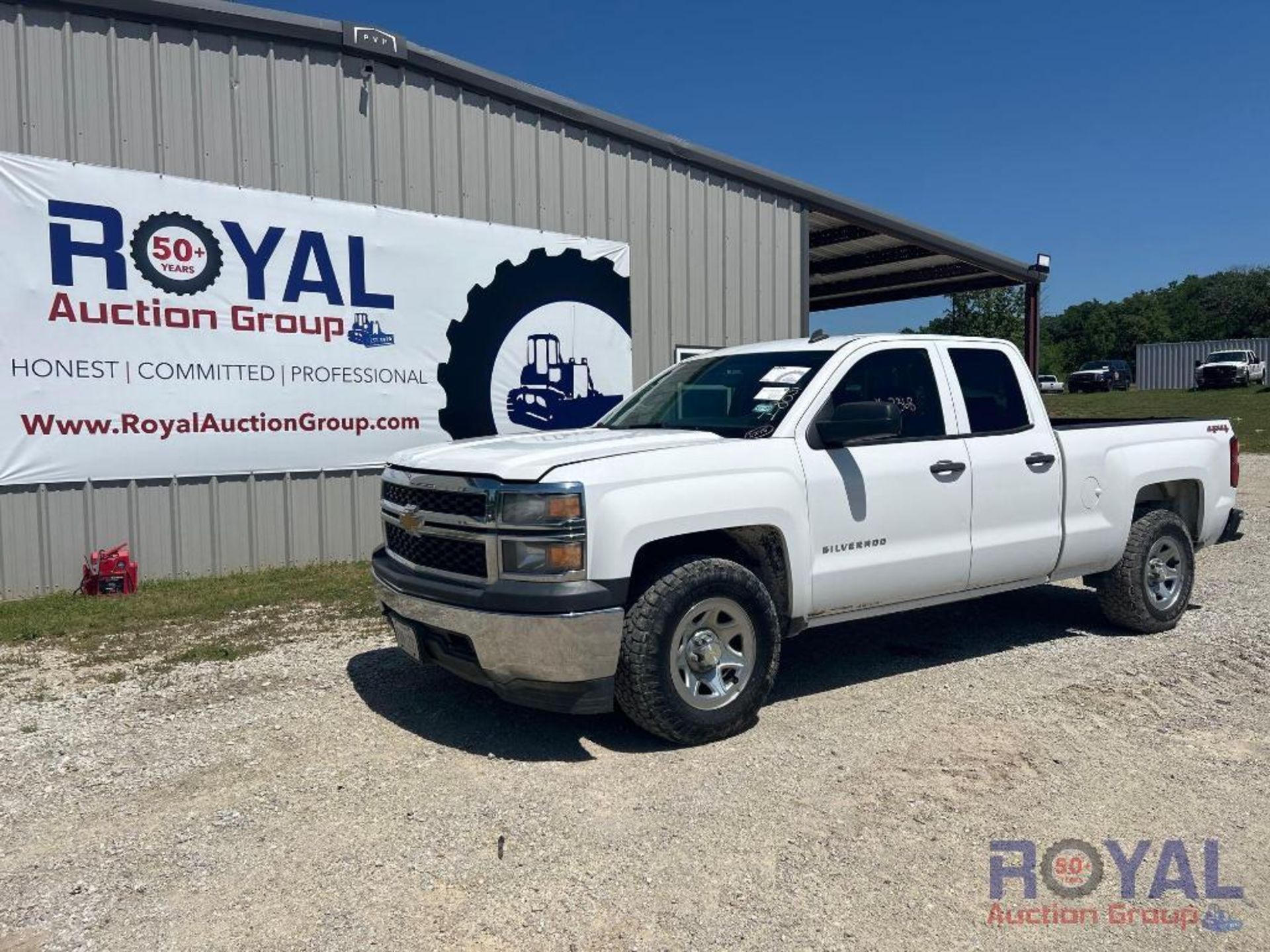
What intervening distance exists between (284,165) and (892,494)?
659 cm

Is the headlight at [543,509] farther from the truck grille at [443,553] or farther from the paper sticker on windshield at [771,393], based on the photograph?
the paper sticker on windshield at [771,393]

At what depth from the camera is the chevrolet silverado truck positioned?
4078 centimetres

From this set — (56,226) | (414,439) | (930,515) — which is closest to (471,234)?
(414,439)

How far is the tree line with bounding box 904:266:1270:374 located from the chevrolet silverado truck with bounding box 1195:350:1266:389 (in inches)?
1215

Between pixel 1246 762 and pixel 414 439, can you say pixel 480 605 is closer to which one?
pixel 1246 762

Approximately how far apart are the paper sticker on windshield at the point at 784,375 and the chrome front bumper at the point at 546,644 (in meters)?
1.77

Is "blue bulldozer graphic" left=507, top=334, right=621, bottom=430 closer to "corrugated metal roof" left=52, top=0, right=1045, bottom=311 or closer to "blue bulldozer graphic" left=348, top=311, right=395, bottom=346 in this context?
"blue bulldozer graphic" left=348, top=311, right=395, bottom=346

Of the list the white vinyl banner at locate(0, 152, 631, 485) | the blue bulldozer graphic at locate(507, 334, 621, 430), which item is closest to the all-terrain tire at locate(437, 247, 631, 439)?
the white vinyl banner at locate(0, 152, 631, 485)

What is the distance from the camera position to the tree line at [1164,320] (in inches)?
3282

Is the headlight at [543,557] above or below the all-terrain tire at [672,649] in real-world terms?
above

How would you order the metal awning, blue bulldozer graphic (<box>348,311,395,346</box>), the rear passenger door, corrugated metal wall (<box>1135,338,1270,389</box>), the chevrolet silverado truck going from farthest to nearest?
corrugated metal wall (<box>1135,338,1270,389</box>), the chevrolet silverado truck, the metal awning, blue bulldozer graphic (<box>348,311,395,346</box>), the rear passenger door

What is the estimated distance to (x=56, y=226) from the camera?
7668 mm

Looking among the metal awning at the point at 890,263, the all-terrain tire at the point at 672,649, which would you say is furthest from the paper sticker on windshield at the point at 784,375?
the metal awning at the point at 890,263

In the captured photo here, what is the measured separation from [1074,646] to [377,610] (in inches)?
188
